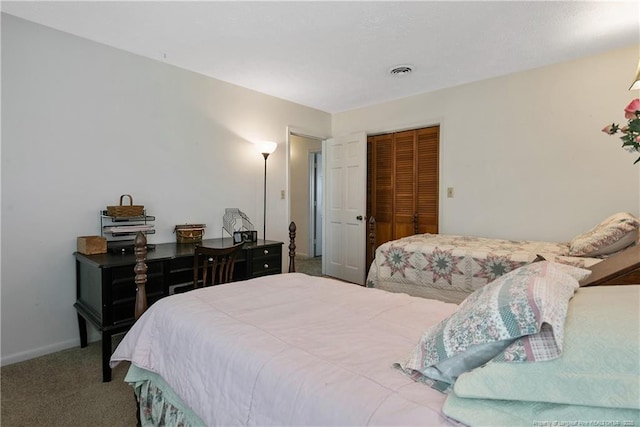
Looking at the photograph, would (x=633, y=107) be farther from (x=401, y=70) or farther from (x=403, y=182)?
(x=403, y=182)

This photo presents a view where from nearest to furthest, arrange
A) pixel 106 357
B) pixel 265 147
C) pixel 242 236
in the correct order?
pixel 106 357 < pixel 242 236 < pixel 265 147

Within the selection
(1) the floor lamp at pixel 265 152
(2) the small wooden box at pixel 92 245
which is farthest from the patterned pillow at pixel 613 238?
(2) the small wooden box at pixel 92 245

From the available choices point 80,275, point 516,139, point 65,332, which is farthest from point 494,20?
point 65,332

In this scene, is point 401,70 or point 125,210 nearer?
point 125,210

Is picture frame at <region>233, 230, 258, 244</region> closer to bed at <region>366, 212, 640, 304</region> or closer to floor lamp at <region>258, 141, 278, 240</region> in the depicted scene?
floor lamp at <region>258, 141, 278, 240</region>

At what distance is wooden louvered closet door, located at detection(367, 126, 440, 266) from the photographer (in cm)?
414

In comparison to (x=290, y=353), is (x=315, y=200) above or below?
above

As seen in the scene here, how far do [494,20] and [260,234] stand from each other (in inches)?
119

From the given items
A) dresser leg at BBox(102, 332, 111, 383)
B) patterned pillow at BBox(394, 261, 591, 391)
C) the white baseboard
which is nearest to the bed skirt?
dresser leg at BBox(102, 332, 111, 383)

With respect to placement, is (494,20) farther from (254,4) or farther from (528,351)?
(528,351)

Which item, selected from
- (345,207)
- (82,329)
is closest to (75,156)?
(82,329)

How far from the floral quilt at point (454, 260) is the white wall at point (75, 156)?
6.17ft

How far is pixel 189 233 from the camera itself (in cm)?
324

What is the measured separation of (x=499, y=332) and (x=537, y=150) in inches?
125
